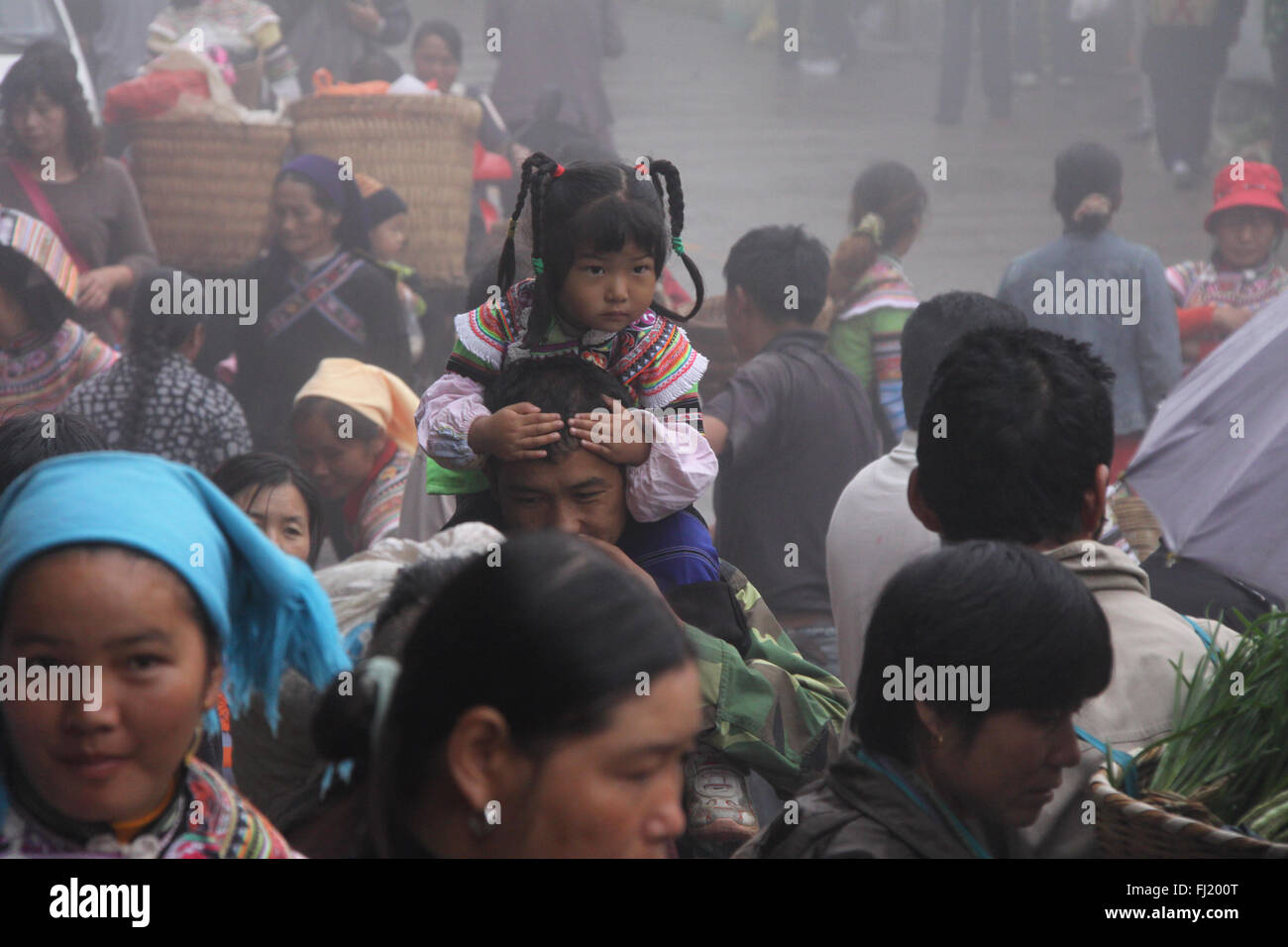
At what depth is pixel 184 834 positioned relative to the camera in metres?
1.73

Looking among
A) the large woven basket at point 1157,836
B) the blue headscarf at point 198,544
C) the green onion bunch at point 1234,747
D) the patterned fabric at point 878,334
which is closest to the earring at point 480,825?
the blue headscarf at point 198,544

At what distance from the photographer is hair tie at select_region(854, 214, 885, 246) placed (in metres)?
5.62

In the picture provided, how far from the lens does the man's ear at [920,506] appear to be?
2.47 meters

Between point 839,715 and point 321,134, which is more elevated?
point 321,134

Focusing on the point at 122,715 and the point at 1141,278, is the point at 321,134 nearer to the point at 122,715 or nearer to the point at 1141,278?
the point at 1141,278

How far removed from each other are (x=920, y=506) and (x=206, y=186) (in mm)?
4828

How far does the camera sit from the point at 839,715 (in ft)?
8.62

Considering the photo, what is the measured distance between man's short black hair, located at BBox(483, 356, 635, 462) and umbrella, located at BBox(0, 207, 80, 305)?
257 cm

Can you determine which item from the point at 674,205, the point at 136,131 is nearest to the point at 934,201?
the point at 136,131

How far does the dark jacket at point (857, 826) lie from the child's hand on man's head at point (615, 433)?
0.80m

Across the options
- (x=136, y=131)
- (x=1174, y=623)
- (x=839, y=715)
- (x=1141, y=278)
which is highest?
(x=136, y=131)

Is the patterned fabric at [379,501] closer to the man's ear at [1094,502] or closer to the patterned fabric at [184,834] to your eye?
the man's ear at [1094,502]
